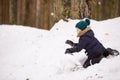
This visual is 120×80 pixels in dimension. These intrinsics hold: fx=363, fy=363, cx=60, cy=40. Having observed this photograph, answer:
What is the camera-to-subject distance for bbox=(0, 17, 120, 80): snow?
6.47 m

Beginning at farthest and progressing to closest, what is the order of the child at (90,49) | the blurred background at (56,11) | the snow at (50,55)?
1. the blurred background at (56,11)
2. the child at (90,49)
3. the snow at (50,55)

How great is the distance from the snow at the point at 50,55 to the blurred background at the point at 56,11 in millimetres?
315

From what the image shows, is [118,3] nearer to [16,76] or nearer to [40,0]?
[40,0]

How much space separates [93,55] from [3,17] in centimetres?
570

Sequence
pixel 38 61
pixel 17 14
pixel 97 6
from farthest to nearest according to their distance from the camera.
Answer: pixel 17 14 < pixel 97 6 < pixel 38 61

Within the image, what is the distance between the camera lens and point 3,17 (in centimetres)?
1229

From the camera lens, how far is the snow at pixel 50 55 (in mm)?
6473

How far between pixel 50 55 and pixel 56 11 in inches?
92.3

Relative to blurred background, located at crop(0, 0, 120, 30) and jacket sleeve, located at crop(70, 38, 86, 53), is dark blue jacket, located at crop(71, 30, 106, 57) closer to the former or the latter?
jacket sleeve, located at crop(70, 38, 86, 53)

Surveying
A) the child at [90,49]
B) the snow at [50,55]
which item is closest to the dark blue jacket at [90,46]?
the child at [90,49]

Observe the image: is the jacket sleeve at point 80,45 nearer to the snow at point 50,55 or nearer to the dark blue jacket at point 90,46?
the dark blue jacket at point 90,46

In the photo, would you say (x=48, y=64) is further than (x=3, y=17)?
No

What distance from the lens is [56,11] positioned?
10.3 m

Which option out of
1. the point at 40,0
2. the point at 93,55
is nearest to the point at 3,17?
the point at 40,0
